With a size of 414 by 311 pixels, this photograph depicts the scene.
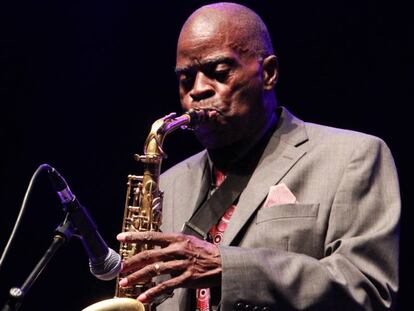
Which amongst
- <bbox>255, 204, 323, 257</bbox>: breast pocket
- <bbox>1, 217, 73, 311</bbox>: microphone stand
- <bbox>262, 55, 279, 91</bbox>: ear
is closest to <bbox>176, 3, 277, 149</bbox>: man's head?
<bbox>262, 55, 279, 91</bbox>: ear

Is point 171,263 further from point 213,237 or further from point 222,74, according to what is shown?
point 222,74

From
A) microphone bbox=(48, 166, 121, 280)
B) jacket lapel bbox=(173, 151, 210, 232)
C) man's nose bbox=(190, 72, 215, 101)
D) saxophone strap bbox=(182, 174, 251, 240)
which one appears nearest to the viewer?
microphone bbox=(48, 166, 121, 280)

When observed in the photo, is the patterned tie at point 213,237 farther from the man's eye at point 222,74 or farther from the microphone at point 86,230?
the microphone at point 86,230

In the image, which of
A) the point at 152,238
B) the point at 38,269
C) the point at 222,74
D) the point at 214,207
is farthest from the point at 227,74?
the point at 38,269

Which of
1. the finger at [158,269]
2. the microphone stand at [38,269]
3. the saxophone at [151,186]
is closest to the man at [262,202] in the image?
the finger at [158,269]

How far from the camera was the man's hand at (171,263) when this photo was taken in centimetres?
286

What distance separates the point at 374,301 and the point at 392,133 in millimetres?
1695

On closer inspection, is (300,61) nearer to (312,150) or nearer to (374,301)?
(312,150)

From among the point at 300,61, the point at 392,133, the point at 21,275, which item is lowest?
the point at 21,275

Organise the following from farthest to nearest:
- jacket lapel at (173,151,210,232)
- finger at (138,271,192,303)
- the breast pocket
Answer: jacket lapel at (173,151,210,232)
the breast pocket
finger at (138,271,192,303)

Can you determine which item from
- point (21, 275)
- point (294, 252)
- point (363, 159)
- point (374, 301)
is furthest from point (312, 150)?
point (21, 275)

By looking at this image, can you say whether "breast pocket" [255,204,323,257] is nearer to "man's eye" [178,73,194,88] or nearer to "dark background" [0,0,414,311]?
"man's eye" [178,73,194,88]

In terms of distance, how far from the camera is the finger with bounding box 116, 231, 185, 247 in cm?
286

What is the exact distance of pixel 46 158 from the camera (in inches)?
195
